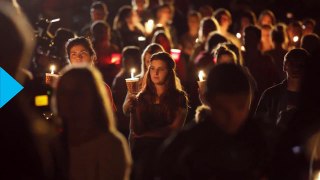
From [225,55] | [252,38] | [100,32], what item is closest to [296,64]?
[225,55]

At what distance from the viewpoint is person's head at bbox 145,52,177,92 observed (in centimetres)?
699

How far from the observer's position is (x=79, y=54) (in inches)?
290

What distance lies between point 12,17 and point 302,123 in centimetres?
235

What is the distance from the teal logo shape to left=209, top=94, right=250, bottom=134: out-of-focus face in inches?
52.3

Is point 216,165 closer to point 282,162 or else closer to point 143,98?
point 282,162

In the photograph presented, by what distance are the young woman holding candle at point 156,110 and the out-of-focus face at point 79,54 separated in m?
0.82

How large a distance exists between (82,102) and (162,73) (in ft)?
8.55

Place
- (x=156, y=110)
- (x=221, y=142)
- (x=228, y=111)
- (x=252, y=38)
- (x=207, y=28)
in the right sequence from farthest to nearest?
(x=207, y=28), (x=252, y=38), (x=156, y=110), (x=228, y=111), (x=221, y=142)

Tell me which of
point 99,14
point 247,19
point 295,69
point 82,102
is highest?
point 99,14

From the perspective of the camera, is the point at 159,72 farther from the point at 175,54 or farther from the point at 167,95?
the point at 175,54

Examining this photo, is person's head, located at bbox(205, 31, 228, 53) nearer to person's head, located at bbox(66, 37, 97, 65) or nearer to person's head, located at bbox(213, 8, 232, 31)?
person's head, located at bbox(66, 37, 97, 65)

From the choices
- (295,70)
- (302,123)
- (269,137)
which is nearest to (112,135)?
(269,137)

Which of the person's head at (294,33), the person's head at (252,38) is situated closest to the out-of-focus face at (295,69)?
Answer: the person's head at (252,38)

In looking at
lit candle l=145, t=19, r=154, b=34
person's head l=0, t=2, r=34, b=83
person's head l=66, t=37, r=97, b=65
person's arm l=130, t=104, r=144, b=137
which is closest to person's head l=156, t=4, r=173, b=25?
lit candle l=145, t=19, r=154, b=34
